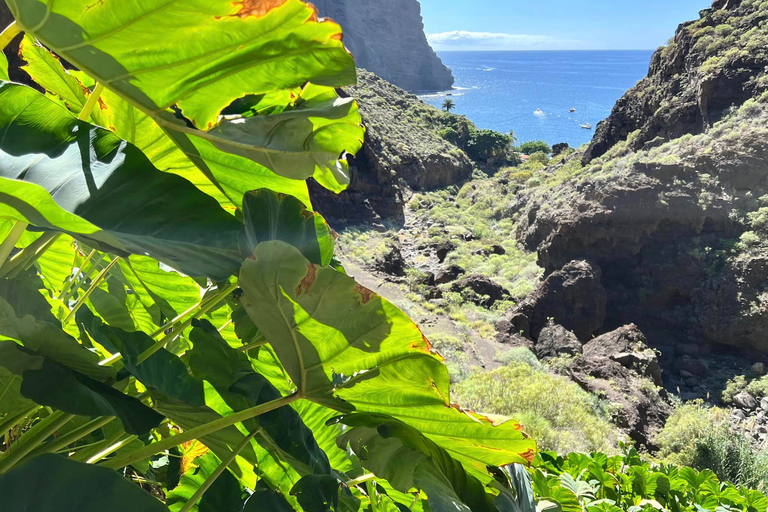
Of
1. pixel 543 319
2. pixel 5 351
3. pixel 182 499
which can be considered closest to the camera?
pixel 5 351

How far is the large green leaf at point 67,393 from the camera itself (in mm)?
350

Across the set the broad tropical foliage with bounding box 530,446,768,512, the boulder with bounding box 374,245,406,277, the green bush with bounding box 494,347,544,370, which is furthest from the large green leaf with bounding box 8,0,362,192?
the boulder with bounding box 374,245,406,277

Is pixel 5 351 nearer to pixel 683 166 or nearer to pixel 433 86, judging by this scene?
pixel 683 166

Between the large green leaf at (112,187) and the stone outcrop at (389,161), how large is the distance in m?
11.4

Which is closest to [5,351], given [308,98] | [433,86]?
[308,98]

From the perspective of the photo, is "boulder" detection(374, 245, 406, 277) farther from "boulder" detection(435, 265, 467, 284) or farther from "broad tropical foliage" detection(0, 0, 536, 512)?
"broad tropical foliage" detection(0, 0, 536, 512)

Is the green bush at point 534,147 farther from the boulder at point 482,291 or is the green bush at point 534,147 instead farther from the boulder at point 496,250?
the boulder at point 482,291

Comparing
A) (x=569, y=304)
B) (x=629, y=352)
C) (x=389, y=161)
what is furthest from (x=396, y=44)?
(x=629, y=352)

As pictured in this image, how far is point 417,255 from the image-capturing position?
492 inches

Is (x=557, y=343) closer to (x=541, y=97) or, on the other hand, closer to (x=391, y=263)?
(x=391, y=263)

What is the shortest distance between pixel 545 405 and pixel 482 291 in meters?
3.69

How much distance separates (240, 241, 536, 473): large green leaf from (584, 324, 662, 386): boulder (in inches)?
249

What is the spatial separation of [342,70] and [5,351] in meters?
0.32

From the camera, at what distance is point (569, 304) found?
7480mm
